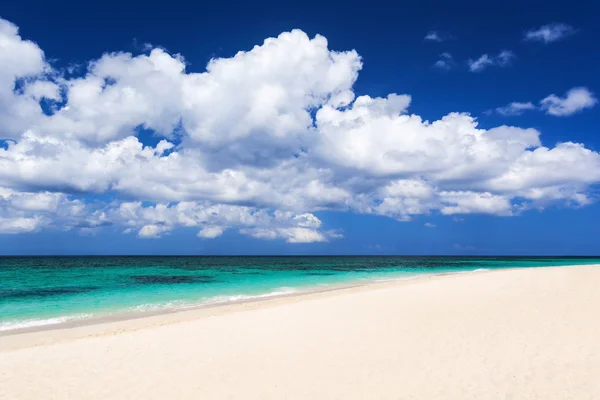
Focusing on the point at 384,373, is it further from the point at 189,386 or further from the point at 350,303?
the point at 350,303

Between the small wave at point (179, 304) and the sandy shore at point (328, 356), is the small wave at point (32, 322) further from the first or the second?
the small wave at point (179, 304)

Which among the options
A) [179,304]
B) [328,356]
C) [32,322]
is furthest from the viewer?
[179,304]

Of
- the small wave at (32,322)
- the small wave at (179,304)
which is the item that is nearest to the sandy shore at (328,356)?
the small wave at (32,322)

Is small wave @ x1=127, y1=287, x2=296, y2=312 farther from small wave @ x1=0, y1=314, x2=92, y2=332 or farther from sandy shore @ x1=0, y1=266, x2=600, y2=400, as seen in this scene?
sandy shore @ x1=0, y1=266, x2=600, y2=400

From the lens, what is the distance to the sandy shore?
814 cm

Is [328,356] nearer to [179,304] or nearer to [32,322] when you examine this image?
[32,322]

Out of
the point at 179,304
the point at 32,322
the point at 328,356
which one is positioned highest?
the point at 328,356

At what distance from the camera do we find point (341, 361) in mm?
9883

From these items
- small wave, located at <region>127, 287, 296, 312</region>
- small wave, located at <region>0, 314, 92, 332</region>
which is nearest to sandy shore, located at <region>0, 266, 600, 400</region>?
small wave, located at <region>0, 314, 92, 332</region>

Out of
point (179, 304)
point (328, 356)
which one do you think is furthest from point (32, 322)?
point (328, 356)

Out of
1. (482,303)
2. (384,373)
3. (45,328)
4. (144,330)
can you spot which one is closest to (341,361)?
(384,373)

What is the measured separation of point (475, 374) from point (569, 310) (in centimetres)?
906

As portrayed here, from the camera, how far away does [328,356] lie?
10.3 m

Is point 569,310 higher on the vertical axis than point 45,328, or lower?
higher
